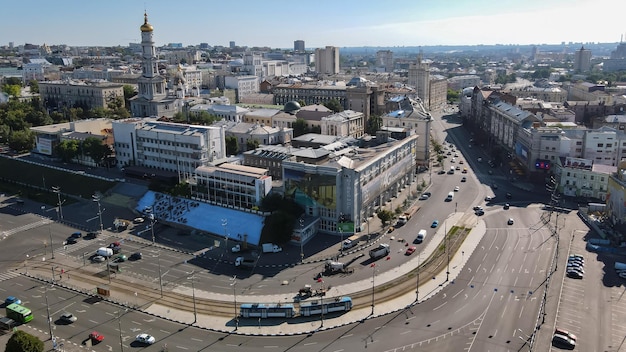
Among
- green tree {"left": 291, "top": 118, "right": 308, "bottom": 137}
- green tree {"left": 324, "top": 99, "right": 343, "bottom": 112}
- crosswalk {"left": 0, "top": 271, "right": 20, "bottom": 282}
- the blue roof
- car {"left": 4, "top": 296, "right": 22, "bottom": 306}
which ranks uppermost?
green tree {"left": 324, "top": 99, "right": 343, "bottom": 112}

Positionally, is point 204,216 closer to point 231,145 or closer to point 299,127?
point 231,145

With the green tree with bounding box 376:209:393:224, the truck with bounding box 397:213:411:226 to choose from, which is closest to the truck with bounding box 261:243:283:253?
the green tree with bounding box 376:209:393:224

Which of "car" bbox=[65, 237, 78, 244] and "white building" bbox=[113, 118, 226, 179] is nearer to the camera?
"car" bbox=[65, 237, 78, 244]

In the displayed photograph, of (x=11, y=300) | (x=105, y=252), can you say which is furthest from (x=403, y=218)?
(x=11, y=300)

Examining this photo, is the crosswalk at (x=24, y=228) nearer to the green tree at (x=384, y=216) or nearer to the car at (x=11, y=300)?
the car at (x=11, y=300)

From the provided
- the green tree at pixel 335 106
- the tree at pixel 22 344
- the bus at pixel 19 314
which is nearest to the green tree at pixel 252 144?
the green tree at pixel 335 106

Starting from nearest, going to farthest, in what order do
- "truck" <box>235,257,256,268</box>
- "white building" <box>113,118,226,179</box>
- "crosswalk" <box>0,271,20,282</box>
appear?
"crosswalk" <box>0,271,20,282</box>, "truck" <box>235,257,256,268</box>, "white building" <box>113,118,226,179</box>

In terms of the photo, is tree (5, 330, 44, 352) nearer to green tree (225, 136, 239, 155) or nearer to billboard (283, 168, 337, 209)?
billboard (283, 168, 337, 209)
